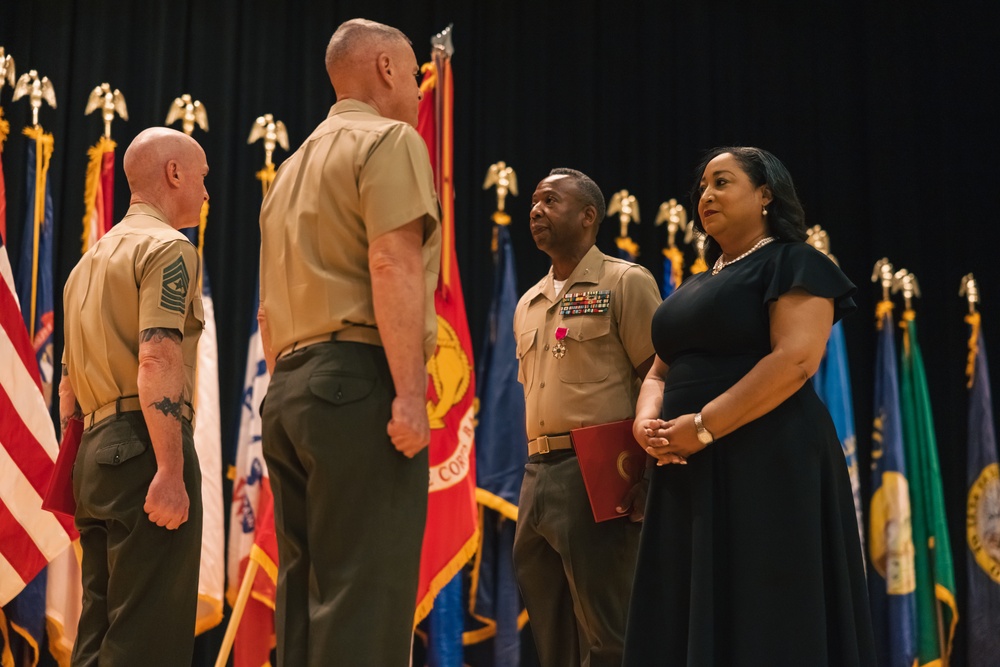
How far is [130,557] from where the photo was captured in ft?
7.77

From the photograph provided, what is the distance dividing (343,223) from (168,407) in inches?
31.8

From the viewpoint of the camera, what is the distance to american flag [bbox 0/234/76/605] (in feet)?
12.8

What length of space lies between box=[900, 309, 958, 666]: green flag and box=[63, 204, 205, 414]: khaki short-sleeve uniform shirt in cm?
392

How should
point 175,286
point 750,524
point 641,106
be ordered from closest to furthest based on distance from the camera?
point 750,524, point 175,286, point 641,106

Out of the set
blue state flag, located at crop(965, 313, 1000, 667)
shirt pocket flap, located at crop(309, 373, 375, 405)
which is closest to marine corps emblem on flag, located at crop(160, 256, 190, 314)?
shirt pocket flap, located at crop(309, 373, 375, 405)

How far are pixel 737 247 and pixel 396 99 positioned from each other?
2.89ft

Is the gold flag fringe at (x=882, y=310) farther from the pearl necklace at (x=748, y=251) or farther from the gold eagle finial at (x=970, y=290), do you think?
the pearl necklace at (x=748, y=251)

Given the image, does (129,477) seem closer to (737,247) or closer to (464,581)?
(737,247)

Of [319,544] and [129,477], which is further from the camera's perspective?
[129,477]

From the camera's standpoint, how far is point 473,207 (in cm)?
536

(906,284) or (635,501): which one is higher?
(906,284)

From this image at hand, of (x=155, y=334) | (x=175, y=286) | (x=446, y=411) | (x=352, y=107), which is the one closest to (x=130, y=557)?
(x=155, y=334)

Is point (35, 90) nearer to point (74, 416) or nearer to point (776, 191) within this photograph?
point (74, 416)

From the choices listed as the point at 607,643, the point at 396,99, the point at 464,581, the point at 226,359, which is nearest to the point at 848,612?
the point at 607,643
